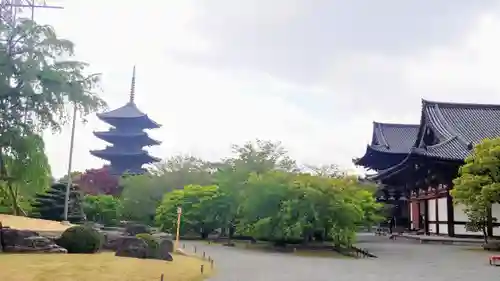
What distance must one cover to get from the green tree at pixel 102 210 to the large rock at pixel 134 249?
24.6m

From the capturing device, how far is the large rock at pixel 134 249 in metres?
16.9

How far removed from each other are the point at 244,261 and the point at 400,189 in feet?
86.8

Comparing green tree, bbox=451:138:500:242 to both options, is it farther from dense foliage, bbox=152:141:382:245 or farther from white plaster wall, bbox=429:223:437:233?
white plaster wall, bbox=429:223:437:233

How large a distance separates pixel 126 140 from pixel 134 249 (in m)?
50.7

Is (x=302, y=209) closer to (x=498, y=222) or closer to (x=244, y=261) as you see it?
(x=244, y=261)

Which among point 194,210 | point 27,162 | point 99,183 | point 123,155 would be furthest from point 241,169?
point 123,155

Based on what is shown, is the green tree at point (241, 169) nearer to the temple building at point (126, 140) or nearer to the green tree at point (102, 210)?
the green tree at point (102, 210)

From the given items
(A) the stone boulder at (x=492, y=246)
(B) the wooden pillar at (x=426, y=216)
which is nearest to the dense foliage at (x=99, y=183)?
(B) the wooden pillar at (x=426, y=216)

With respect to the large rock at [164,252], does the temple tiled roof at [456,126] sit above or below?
above

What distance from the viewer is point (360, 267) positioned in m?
16.6

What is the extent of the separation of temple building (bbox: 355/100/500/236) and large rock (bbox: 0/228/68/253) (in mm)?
18973

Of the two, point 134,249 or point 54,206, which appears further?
point 54,206

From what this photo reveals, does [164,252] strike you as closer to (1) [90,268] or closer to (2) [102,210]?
A: (1) [90,268]

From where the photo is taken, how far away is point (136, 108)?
7006 centimetres
